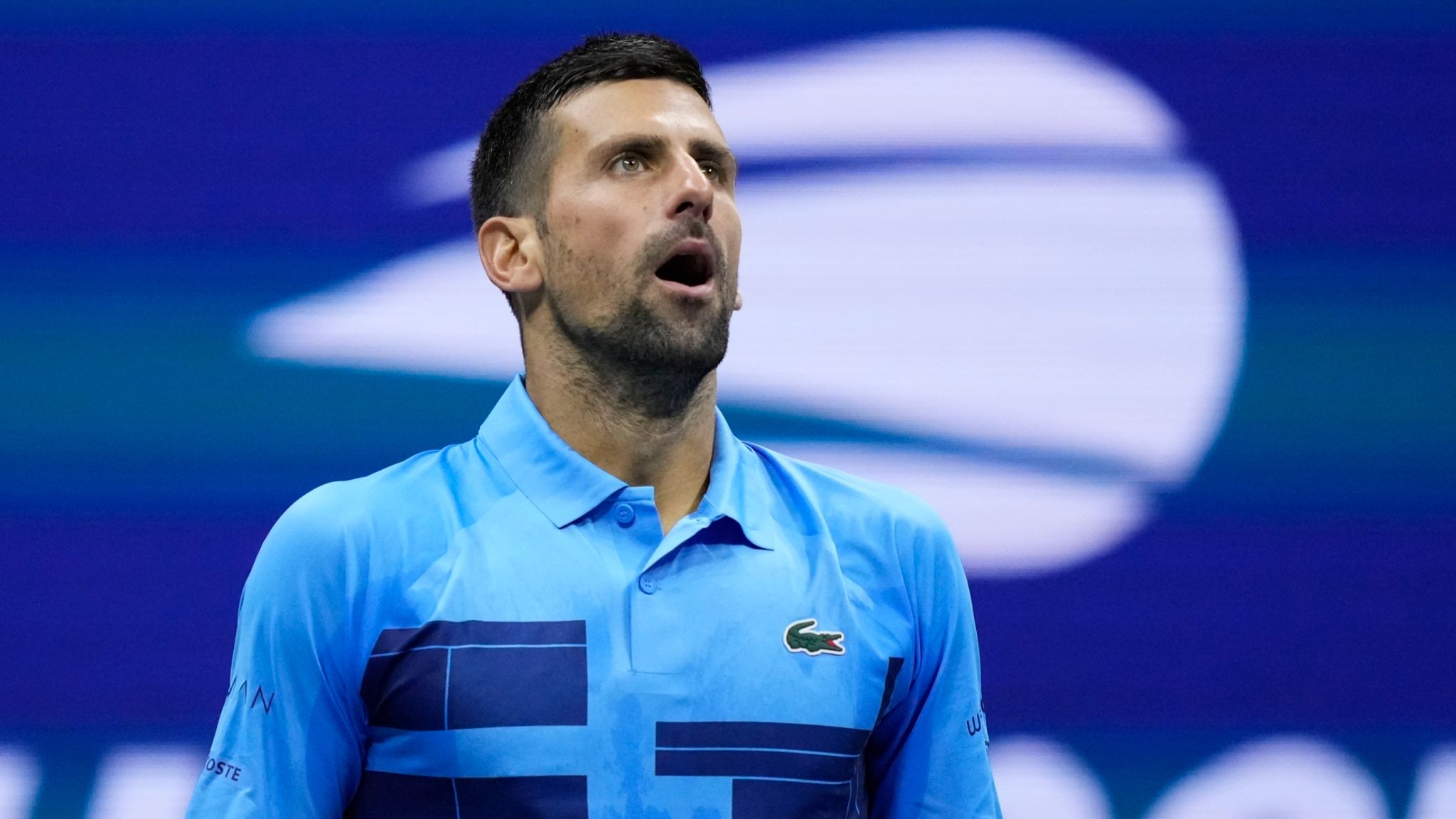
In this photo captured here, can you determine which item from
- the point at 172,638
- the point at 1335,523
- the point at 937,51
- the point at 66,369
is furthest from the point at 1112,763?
the point at 66,369

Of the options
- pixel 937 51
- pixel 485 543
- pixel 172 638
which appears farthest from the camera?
pixel 937 51

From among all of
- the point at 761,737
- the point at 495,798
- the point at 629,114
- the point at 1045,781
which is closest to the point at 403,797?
the point at 495,798

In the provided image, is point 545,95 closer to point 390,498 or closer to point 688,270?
point 688,270

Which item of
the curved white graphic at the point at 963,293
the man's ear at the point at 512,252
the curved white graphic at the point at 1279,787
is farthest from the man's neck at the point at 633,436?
the curved white graphic at the point at 1279,787

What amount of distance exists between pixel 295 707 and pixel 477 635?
18cm

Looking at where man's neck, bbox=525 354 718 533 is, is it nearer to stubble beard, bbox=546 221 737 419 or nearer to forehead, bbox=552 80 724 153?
stubble beard, bbox=546 221 737 419

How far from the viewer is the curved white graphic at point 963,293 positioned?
2.31m

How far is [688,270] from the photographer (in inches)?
61.0

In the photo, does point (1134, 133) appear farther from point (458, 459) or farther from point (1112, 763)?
point (458, 459)

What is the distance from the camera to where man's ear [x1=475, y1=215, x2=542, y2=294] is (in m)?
1.58

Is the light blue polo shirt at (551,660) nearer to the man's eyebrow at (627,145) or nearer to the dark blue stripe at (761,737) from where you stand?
the dark blue stripe at (761,737)

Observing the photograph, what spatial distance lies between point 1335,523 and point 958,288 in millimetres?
720

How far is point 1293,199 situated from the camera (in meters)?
2.40

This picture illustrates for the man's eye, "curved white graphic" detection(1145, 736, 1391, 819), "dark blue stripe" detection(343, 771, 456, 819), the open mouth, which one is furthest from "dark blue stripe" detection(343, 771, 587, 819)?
"curved white graphic" detection(1145, 736, 1391, 819)
